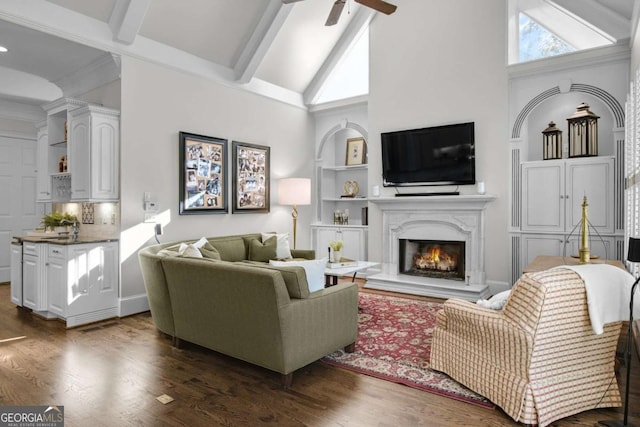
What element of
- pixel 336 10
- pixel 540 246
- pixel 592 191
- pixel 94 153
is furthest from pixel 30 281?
pixel 592 191

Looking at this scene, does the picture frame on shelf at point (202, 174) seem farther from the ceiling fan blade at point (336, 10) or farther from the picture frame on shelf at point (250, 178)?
the ceiling fan blade at point (336, 10)

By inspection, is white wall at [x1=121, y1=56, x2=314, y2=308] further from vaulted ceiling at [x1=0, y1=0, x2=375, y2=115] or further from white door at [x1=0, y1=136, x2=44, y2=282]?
white door at [x1=0, y1=136, x2=44, y2=282]

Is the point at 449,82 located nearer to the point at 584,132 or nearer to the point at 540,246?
the point at 584,132

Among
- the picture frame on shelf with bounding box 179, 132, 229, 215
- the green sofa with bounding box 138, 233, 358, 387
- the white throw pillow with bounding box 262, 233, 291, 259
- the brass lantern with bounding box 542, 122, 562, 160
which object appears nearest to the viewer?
the green sofa with bounding box 138, 233, 358, 387

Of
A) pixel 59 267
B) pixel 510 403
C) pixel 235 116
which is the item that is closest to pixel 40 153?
pixel 59 267

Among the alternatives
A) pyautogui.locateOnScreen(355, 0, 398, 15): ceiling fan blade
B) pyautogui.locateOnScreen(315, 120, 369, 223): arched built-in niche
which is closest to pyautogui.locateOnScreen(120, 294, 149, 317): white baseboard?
pyautogui.locateOnScreen(315, 120, 369, 223): arched built-in niche

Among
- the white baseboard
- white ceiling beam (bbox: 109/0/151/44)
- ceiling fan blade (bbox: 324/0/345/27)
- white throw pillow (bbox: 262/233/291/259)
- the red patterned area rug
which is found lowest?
the red patterned area rug

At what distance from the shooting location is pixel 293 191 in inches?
263

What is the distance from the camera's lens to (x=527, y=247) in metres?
5.23

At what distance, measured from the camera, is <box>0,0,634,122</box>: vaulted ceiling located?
14.5ft

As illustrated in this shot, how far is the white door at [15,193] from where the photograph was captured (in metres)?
6.79

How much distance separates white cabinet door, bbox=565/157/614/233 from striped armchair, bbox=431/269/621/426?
2.75m

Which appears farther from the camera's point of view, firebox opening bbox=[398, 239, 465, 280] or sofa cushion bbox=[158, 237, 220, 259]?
firebox opening bbox=[398, 239, 465, 280]

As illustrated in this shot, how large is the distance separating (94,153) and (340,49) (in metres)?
4.30
